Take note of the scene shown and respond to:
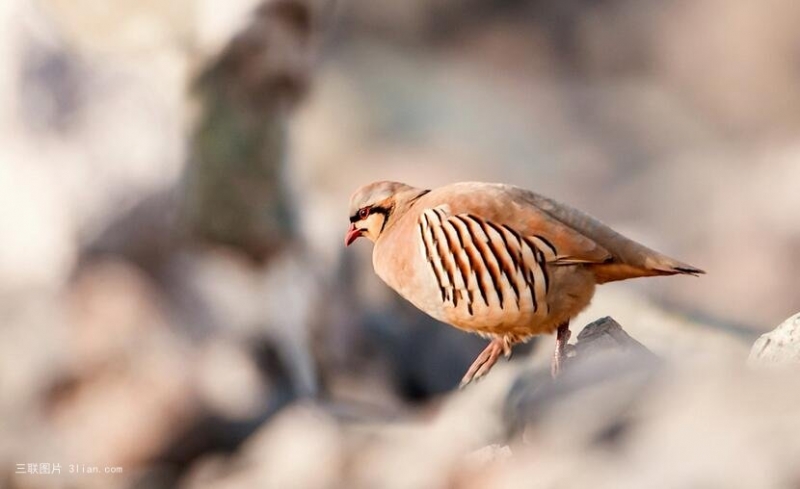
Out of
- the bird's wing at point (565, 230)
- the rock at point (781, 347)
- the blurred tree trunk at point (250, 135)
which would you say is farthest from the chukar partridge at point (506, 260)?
the blurred tree trunk at point (250, 135)

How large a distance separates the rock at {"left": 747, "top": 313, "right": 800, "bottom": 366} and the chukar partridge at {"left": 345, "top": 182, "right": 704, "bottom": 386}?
37 cm

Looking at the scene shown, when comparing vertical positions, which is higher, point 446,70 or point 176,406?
point 446,70

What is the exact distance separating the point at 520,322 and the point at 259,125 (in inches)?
114

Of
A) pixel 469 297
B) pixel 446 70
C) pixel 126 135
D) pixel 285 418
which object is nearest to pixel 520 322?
pixel 469 297

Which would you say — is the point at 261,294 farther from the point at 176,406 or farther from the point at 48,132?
the point at 48,132

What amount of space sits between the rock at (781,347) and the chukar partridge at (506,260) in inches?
14.4

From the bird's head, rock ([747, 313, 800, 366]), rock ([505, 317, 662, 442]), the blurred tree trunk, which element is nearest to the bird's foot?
rock ([505, 317, 662, 442])

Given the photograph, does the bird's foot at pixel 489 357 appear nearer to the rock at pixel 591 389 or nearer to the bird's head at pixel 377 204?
the rock at pixel 591 389

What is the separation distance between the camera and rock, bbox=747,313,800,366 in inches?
109

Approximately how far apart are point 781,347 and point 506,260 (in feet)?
2.61

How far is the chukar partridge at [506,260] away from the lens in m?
2.66

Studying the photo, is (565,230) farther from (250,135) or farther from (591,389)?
(250,135)

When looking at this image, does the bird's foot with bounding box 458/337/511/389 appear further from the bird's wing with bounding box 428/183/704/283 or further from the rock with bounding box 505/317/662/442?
the bird's wing with bounding box 428/183/704/283

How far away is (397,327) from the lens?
5559 millimetres
